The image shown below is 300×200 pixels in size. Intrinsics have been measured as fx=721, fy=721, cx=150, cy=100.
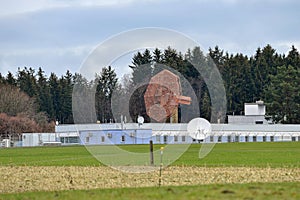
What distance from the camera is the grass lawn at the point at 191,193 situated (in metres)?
17.3

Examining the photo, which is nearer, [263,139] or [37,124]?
[263,139]

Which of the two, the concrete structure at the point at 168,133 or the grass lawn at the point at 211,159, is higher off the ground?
the concrete structure at the point at 168,133

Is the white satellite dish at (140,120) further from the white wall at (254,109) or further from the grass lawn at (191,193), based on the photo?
the grass lawn at (191,193)

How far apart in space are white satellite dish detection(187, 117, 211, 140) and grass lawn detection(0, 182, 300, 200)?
4985cm

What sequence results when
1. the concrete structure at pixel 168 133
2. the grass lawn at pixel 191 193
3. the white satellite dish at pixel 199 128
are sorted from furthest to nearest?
the concrete structure at pixel 168 133 → the white satellite dish at pixel 199 128 → the grass lawn at pixel 191 193

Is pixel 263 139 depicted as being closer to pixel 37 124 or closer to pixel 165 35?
pixel 37 124

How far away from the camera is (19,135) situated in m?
106

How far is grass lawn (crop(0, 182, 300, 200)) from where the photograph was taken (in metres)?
17.3

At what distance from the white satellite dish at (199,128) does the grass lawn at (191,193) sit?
49851 mm

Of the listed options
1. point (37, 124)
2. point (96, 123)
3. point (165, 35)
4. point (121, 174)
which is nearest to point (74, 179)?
point (121, 174)

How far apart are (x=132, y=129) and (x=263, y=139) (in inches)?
873

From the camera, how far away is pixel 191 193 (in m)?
18.1

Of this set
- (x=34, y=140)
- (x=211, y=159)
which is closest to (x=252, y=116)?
(x=34, y=140)

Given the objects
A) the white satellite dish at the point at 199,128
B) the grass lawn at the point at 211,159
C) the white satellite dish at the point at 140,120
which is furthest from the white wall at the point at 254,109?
the grass lawn at the point at 211,159
